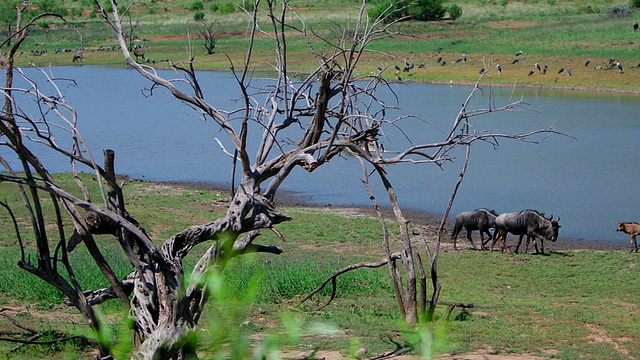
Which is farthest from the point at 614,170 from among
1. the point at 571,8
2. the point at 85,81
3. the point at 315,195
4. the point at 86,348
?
the point at 571,8

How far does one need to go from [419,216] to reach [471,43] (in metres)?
33.9

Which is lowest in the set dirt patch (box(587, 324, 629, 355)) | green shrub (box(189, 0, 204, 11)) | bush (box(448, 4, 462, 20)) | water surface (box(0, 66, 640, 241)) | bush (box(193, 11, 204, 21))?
water surface (box(0, 66, 640, 241))

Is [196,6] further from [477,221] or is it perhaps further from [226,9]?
[477,221]

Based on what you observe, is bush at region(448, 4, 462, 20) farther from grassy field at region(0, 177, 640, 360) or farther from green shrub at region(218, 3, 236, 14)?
grassy field at region(0, 177, 640, 360)

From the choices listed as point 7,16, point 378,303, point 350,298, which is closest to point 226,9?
point 7,16

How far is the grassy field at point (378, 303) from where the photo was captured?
708 centimetres

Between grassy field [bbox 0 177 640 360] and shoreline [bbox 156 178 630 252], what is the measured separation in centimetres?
81

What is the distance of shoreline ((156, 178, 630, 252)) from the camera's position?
15727 mm

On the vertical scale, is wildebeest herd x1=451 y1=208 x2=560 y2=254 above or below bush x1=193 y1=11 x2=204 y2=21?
below

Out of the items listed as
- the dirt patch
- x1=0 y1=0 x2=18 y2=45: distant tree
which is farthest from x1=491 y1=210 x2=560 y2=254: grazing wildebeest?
x1=0 y1=0 x2=18 y2=45: distant tree

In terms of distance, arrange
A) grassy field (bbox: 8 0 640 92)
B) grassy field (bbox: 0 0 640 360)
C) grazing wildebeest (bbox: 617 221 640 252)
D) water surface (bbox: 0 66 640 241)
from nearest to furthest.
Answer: grassy field (bbox: 0 0 640 360) < grazing wildebeest (bbox: 617 221 640 252) < water surface (bbox: 0 66 640 241) < grassy field (bbox: 8 0 640 92)

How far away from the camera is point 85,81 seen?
150 feet

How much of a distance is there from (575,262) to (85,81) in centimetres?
3668

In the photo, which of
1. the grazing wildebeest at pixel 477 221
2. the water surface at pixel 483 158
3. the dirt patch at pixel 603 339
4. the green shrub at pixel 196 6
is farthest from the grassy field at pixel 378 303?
the green shrub at pixel 196 6
